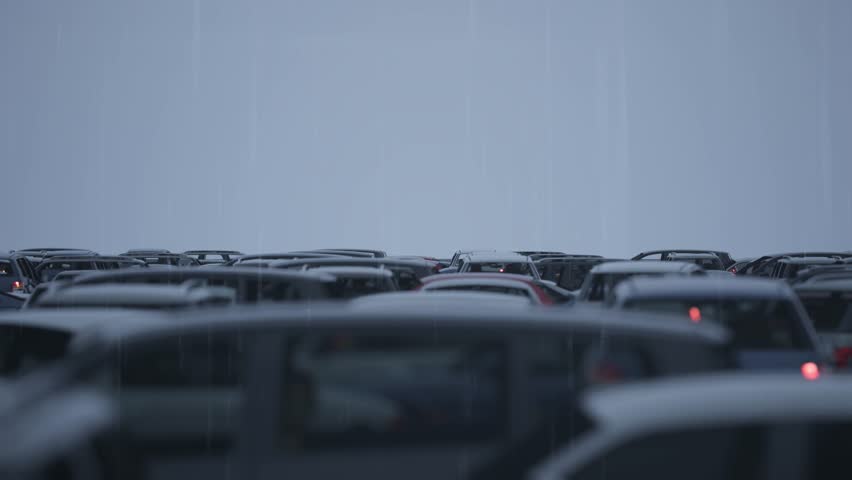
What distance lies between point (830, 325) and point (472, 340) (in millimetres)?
7763

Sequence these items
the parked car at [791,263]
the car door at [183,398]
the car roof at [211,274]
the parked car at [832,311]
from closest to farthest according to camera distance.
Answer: the car door at [183,398], the parked car at [832,311], the car roof at [211,274], the parked car at [791,263]

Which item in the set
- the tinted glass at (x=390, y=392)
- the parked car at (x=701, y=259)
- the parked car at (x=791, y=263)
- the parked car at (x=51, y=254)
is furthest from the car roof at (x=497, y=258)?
the tinted glass at (x=390, y=392)

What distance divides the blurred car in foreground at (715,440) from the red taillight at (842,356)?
5.42m

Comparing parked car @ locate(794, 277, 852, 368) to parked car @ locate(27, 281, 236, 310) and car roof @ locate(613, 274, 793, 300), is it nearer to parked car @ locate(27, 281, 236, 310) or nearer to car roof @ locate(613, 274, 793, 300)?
car roof @ locate(613, 274, 793, 300)

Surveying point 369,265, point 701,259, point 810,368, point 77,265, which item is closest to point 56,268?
point 77,265

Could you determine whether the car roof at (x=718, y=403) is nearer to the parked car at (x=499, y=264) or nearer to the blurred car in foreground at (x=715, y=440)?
the blurred car in foreground at (x=715, y=440)

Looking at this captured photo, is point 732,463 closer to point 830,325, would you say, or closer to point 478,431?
point 478,431

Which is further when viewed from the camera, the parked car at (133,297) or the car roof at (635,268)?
the car roof at (635,268)

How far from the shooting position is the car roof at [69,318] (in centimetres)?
655

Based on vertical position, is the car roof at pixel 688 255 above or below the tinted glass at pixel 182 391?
above

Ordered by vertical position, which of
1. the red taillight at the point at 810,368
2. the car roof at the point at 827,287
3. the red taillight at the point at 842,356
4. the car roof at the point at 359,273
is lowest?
the red taillight at the point at 842,356

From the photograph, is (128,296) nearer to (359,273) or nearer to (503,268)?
(359,273)

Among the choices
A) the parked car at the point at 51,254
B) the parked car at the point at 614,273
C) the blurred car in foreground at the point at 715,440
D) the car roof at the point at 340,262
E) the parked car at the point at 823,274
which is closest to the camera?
the blurred car in foreground at the point at 715,440

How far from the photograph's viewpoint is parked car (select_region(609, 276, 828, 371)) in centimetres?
696
